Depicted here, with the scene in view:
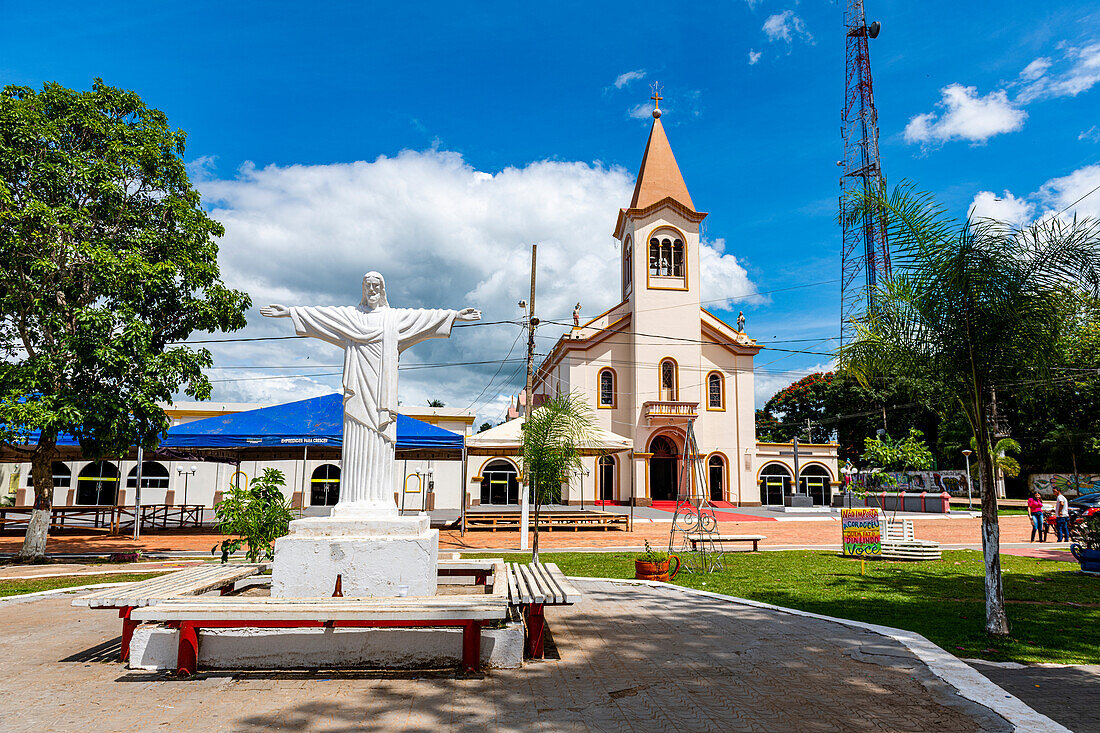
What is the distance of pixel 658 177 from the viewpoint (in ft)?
123

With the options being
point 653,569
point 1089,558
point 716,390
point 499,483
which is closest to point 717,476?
point 716,390

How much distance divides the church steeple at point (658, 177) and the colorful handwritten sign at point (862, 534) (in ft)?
82.5

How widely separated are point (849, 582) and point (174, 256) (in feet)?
46.1

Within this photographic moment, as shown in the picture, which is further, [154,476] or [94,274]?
[154,476]

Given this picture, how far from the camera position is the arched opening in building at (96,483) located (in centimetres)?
3014

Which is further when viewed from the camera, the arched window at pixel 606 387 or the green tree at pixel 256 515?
the arched window at pixel 606 387

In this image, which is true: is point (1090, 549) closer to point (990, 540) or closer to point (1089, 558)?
point (1089, 558)

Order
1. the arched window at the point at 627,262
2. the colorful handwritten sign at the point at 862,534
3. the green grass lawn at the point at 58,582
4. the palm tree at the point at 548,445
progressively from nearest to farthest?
the green grass lawn at the point at 58,582 < the colorful handwritten sign at the point at 862,534 < the palm tree at the point at 548,445 < the arched window at the point at 627,262

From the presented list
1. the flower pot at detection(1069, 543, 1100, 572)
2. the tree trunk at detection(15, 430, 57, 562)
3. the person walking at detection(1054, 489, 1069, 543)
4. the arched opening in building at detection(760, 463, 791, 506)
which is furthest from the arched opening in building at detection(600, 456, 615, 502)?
the tree trunk at detection(15, 430, 57, 562)

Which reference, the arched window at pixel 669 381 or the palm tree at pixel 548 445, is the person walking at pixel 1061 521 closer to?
the palm tree at pixel 548 445

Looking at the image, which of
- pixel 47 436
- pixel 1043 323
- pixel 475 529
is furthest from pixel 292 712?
pixel 475 529

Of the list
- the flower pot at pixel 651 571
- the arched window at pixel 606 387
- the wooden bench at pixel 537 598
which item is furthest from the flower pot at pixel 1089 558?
the arched window at pixel 606 387

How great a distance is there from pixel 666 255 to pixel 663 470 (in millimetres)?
11783

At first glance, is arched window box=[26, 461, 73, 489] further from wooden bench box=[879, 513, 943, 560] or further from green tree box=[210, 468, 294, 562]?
wooden bench box=[879, 513, 943, 560]
